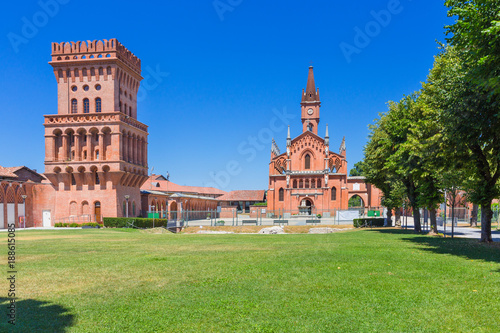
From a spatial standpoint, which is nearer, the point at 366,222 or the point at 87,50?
the point at 366,222

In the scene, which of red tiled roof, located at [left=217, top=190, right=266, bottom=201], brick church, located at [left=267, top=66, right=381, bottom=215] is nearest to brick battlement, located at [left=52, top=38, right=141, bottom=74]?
brick church, located at [left=267, top=66, right=381, bottom=215]

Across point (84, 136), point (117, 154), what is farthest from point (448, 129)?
point (84, 136)

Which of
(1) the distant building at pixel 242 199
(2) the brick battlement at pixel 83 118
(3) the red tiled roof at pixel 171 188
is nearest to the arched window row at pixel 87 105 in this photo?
(2) the brick battlement at pixel 83 118

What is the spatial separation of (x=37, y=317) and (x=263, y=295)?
448 cm

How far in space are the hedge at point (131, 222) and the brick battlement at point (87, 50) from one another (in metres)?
21.6

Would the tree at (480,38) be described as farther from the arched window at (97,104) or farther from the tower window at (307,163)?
the tower window at (307,163)

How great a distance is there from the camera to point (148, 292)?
879 cm

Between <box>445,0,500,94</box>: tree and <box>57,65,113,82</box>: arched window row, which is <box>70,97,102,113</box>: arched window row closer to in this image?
<box>57,65,113,82</box>: arched window row

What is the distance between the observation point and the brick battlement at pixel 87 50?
164 feet

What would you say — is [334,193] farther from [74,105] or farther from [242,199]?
[74,105]

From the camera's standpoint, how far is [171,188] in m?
99.2

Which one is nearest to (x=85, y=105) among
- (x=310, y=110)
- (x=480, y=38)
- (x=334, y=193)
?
(x=480, y=38)

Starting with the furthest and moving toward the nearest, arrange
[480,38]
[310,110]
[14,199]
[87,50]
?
[310,110] < [87,50] < [14,199] < [480,38]

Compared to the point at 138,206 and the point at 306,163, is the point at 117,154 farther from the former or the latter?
the point at 306,163
